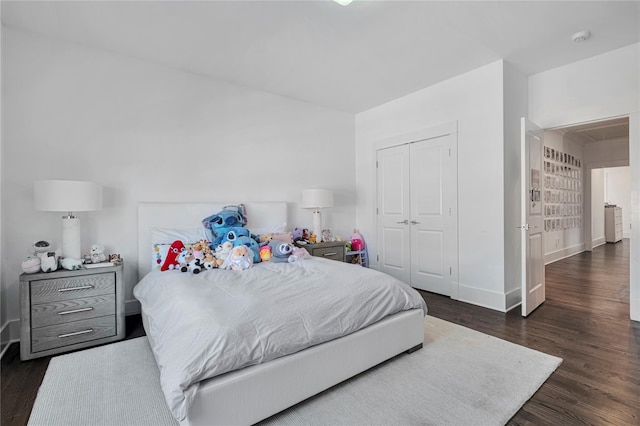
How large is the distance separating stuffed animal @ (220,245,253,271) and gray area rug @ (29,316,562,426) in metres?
0.90

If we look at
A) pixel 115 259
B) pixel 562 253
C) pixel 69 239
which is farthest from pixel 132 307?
pixel 562 253

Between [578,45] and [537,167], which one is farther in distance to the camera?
[537,167]

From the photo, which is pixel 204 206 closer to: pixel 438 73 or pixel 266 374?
pixel 266 374

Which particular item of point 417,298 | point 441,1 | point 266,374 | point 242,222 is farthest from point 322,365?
point 441,1

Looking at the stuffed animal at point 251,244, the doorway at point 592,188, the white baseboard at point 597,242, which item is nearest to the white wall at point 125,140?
the stuffed animal at point 251,244

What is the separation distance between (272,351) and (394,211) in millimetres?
3314

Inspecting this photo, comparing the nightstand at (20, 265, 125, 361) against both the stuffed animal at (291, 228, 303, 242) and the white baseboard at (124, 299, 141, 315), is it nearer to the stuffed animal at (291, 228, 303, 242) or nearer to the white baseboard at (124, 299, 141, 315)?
the white baseboard at (124, 299, 141, 315)

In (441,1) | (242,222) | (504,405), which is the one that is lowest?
(504,405)

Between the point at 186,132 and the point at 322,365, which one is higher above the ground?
the point at 186,132

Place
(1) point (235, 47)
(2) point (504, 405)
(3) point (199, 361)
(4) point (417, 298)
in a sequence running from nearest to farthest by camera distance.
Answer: (3) point (199, 361)
(2) point (504, 405)
(4) point (417, 298)
(1) point (235, 47)

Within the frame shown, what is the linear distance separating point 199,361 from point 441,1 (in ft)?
9.50

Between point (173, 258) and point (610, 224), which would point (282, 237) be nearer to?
point (173, 258)

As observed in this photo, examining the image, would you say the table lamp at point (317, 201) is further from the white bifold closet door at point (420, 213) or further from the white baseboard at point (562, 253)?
the white baseboard at point (562, 253)

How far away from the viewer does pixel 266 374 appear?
60.7 inches
